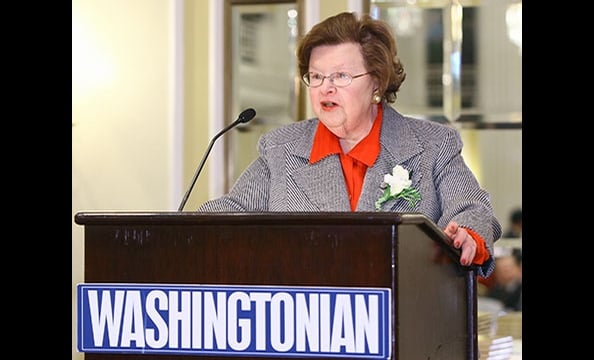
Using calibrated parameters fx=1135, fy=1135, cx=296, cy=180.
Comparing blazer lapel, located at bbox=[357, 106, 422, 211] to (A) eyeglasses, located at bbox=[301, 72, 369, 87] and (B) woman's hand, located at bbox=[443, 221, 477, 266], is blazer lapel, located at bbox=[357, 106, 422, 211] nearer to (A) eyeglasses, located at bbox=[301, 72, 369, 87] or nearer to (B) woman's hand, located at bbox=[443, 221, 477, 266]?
(A) eyeglasses, located at bbox=[301, 72, 369, 87]

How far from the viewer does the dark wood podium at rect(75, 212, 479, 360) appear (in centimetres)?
222

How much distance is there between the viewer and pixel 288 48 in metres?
6.39

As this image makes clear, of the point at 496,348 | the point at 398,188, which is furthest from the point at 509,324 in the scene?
the point at 398,188

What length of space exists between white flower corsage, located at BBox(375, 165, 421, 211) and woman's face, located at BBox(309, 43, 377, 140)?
229 mm

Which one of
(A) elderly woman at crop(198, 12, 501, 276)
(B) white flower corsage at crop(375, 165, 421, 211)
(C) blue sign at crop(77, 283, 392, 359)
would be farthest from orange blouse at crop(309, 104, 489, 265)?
(C) blue sign at crop(77, 283, 392, 359)

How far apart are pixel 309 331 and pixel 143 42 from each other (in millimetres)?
4305

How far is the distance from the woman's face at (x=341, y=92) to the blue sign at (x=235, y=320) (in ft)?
2.84

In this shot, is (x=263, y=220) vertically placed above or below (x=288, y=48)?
below

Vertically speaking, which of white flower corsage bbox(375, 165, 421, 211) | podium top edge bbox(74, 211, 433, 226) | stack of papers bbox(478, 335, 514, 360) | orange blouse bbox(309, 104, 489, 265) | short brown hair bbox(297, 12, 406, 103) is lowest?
stack of papers bbox(478, 335, 514, 360)

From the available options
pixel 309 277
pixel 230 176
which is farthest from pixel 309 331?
pixel 230 176

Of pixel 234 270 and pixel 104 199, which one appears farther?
pixel 104 199

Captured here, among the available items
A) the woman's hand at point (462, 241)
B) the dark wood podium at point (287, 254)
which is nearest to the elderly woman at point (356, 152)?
the woman's hand at point (462, 241)

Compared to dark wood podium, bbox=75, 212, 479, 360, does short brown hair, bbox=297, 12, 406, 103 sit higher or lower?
higher

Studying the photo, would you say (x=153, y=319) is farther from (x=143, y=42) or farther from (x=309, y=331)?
(x=143, y=42)
